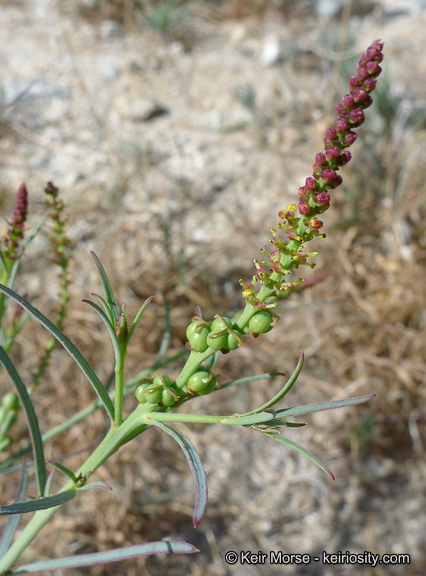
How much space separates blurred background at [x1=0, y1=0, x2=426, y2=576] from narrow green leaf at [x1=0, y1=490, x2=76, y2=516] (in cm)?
147

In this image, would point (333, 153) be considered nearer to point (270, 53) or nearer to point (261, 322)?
point (261, 322)

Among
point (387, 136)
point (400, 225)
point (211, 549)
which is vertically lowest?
point (211, 549)

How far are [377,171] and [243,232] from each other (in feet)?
2.99

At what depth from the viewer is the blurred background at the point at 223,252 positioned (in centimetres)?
243

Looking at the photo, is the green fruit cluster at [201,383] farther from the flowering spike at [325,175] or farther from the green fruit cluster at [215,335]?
the flowering spike at [325,175]

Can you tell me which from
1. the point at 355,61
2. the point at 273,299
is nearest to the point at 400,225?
the point at 355,61

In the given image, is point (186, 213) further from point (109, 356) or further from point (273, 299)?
point (273, 299)

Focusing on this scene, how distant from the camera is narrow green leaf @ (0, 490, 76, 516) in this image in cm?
78

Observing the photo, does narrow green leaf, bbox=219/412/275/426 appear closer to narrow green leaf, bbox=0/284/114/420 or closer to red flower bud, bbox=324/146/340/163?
narrow green leaf, bbox=0/284/114/420

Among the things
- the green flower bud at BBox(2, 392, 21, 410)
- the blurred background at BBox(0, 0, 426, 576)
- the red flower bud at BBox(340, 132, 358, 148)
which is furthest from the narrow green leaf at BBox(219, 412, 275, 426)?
the blurred background at BBox(0, 0, 426, 576)

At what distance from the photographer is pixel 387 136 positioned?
332 centimetres

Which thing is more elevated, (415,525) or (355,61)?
(355,61)

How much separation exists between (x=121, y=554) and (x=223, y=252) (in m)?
2.06

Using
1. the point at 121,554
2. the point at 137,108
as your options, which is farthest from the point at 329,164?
the point at 137,108
